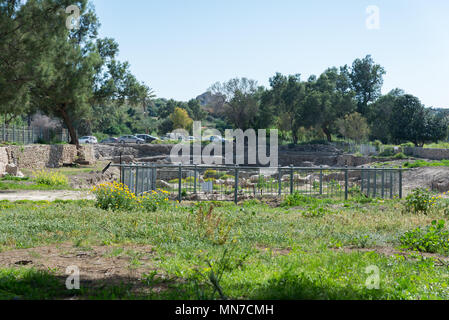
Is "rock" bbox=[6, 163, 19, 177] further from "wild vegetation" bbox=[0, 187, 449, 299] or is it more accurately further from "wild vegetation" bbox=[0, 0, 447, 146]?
"wild vegetation" bbox=[0, 187, 449, 299]

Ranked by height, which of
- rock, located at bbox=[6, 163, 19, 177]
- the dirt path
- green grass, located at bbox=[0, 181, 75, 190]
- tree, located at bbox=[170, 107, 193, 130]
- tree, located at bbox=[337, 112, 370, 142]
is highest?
tree, located at bbox=[170, 107, 193, 130]

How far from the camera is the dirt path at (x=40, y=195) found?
1536 cm

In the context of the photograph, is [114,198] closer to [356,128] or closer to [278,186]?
[278,186]

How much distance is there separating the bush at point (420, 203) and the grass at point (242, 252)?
1.23 feet

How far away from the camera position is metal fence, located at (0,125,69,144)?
94.8 feet

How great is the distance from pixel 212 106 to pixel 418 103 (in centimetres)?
3420

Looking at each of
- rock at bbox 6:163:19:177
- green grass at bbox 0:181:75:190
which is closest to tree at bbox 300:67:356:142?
rock at bbox 6:163:19:177

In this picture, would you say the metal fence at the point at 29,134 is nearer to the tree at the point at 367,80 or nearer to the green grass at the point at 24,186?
the green grass at the point at 24,186

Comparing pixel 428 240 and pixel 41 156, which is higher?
pixel 41 156

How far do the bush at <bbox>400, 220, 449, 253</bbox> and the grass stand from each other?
24cm

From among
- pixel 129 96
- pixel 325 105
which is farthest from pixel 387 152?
pixel 129 96

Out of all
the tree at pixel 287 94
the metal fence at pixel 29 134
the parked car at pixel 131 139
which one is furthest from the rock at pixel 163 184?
the tree at pixel 287 94

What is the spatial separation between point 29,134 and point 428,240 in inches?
1219

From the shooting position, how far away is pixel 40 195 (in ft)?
53.6
